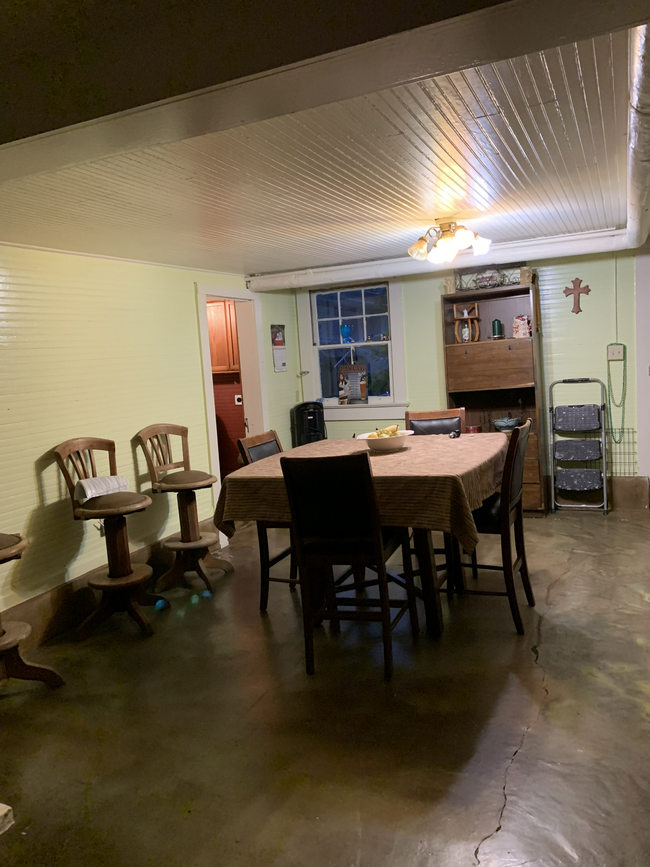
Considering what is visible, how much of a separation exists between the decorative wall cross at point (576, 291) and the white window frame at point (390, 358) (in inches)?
62.3

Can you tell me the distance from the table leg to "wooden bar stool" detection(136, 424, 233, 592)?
1.68 metres

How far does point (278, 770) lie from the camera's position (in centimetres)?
241

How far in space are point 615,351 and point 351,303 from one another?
2.58 m

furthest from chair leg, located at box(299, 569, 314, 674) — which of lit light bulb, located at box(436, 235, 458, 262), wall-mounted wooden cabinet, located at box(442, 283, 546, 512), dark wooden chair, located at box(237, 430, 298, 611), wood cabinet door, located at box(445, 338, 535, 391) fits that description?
wood cabinet door, located at box(445, 338, 535, 391)

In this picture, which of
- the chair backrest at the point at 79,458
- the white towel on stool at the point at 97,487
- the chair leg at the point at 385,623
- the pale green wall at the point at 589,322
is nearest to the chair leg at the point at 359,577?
the chair leg at the point at 385,623

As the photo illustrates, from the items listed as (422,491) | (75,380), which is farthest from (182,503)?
(422,491)

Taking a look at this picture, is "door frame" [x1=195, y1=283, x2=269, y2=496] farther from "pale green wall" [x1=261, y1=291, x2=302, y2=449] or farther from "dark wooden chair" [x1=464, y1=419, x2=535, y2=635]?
"dark wooden chair" [x1=464, y1=419, x2=535, y2=635]

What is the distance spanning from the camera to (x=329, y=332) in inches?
265

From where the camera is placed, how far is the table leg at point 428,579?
3.32 meters

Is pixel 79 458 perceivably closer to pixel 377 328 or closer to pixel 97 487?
pixel 97 487

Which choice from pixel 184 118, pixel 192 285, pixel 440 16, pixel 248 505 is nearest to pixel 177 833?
pixel 248 505

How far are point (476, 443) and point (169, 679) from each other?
219cm

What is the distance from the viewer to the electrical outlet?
18.4 feet

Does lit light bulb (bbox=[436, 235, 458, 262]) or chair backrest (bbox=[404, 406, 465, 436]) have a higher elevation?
lit light bulb (bbox=[436, 235, 458, 262])
